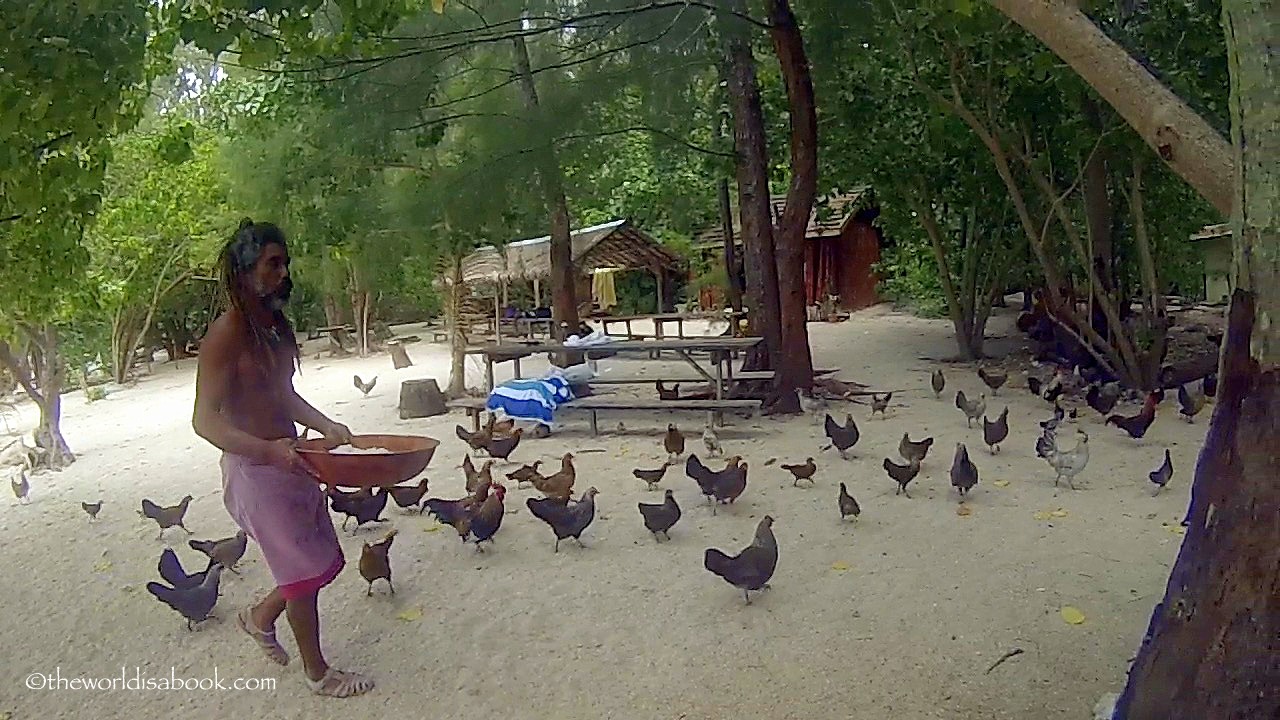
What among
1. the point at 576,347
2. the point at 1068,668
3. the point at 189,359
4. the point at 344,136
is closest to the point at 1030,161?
the point at 576,347

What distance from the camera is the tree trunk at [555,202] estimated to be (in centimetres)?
1055

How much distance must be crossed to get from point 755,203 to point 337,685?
24.5 ft

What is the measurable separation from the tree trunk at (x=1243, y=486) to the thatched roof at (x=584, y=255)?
57.8 feet

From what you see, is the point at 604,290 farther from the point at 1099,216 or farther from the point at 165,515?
the point at 165,515

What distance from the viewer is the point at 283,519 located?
3.23 meters

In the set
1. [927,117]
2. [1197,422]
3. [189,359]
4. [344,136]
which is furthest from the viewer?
[189,359]

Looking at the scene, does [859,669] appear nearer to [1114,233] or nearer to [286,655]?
[286,655]

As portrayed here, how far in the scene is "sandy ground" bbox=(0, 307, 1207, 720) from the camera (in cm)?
348

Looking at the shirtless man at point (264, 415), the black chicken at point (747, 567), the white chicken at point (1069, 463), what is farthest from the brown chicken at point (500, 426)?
the shirtless man at point (264, 415)

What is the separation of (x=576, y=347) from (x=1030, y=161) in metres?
5.54

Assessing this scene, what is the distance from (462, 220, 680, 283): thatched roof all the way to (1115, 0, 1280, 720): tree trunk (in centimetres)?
1761

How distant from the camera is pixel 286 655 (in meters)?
3.77

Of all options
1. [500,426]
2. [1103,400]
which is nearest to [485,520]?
[500,426]


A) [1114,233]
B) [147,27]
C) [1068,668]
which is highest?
[147,27]
